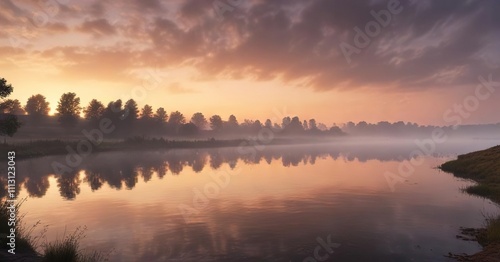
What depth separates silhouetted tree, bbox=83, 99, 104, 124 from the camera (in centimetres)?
15138

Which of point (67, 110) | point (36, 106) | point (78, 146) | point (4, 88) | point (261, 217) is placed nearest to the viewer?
point (261, 217)

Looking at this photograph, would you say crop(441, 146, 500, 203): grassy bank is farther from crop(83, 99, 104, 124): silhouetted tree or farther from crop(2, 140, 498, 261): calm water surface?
crop(83, 99, 104, 124): silhouetted tree

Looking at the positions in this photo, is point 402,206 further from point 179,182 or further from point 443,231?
point 179,182

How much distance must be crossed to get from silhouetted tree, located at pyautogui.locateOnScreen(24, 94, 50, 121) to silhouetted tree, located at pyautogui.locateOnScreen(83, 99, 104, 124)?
34.2m

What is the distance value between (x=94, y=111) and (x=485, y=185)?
154495 millimetres

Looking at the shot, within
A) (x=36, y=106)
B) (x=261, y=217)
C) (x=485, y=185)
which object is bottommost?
(x=261, y=217)

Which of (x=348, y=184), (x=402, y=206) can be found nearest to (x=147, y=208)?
(x=402, y=206)

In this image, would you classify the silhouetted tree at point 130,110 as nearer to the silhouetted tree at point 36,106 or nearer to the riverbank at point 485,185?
the silhouetted tree at point 36,106

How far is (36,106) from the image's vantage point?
6841 inches

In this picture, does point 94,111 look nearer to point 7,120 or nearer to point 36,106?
point 36,106

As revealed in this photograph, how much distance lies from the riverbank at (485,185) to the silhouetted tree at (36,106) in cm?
18228

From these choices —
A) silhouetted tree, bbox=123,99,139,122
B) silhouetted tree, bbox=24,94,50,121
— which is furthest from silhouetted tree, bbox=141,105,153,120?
silhouetted tree, bbox=24,94,50,121

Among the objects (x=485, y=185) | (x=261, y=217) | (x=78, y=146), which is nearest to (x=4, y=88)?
(x=261, y=217)

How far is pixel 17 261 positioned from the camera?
12781mm
